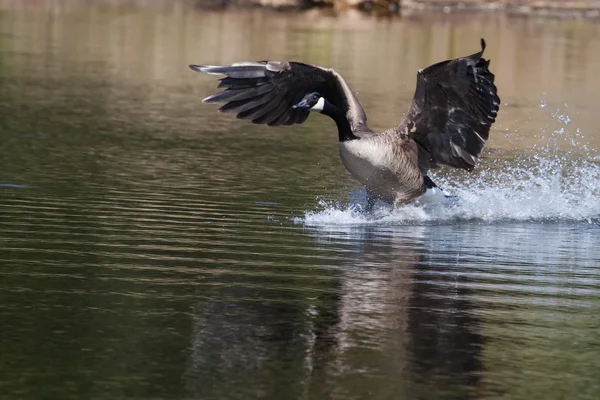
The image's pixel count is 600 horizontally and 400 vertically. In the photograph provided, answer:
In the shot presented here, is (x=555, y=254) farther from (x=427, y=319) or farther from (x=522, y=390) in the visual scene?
(x=522, y=390)

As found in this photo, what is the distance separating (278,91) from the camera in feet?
44.9

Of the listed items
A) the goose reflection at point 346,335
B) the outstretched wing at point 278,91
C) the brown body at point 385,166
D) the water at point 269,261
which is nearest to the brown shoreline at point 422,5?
the water at point 269,261

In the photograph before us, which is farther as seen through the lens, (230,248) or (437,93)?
(437,93)

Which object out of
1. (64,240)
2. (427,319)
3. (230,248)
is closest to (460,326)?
(427,319)

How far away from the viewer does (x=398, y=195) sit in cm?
1318

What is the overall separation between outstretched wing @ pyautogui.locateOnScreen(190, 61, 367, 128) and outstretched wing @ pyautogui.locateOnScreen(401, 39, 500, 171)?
2.19 ft

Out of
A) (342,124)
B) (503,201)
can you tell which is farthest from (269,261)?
(503,201)

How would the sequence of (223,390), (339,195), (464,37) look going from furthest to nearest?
(464,37), (339,195), (223,390)

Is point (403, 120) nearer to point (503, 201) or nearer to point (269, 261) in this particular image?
point (503, 201)

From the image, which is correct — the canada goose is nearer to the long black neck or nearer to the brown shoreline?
the long black neck

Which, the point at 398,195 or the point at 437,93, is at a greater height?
the point at 437,93

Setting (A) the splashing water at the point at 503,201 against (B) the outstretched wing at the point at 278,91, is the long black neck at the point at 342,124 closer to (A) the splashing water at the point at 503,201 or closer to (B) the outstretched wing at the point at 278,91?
(B) the outstretched wing at the point at 278,91

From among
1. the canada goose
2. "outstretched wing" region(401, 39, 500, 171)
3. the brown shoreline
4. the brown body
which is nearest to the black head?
the canada goose

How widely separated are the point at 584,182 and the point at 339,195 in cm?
302
